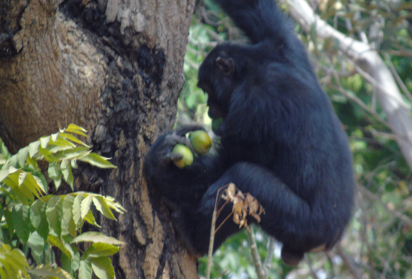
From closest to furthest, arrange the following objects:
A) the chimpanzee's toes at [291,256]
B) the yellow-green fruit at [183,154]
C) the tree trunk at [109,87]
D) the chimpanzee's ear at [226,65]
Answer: the tree trunk at [109,87]
the yellow-green fruit at [183,154]
the chimpanzee's toes at [291,256]
the chimpanzee's ear at [226,65]

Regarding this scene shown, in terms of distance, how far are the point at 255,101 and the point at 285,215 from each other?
3.10 ft

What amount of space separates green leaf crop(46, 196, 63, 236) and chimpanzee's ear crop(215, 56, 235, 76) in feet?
7.60

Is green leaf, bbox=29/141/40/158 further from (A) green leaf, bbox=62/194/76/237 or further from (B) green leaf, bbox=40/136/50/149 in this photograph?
(A) green leaf, bbox=62/194/76/237

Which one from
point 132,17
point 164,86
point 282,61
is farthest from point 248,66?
point 132,17

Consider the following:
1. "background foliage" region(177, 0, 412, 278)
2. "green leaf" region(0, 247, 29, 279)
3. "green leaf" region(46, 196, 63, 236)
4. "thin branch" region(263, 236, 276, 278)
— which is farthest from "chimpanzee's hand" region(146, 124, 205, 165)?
"background foliage" region(177, 0, 412, 278)

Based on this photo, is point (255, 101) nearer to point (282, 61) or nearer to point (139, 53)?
point (282, 61)

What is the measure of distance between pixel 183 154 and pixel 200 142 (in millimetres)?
249

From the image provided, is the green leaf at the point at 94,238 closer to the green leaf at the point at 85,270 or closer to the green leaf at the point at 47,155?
the green leaf at the point at 85,270

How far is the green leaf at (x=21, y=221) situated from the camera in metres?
1.89

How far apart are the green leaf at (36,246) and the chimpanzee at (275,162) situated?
35.6 inches

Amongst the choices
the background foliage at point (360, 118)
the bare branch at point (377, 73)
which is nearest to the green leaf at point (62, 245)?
the background foliage at point (360, 118)

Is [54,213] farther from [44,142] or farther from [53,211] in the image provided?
[44,142]

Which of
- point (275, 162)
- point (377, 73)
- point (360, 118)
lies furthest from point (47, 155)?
point (360, 118)

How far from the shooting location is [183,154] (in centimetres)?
300
